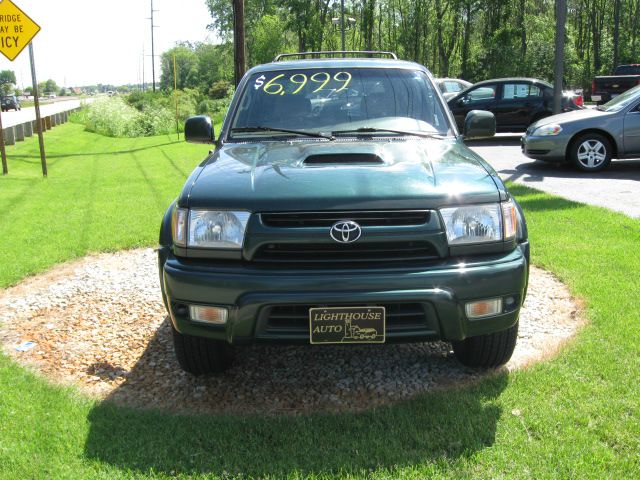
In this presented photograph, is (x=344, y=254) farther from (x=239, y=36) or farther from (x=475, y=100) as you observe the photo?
(x=239, y=36)

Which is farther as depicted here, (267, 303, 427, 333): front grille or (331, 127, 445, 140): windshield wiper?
(331, 127, 445, 140): windshield wiper

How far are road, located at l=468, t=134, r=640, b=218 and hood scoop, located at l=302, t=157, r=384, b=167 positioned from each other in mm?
5406

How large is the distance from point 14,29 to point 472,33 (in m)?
43.7

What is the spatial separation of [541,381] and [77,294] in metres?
3.72

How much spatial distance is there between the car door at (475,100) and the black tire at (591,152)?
5189 millimetres

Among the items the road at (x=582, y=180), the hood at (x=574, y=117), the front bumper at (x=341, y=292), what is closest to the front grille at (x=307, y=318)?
the front bumper at (x=341, y=292)

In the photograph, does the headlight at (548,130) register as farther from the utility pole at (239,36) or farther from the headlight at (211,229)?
the headlight at (211,229)

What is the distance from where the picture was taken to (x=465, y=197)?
2969 millimetres

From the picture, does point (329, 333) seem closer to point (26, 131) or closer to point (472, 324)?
point (472, 324)

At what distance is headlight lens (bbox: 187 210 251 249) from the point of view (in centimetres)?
294

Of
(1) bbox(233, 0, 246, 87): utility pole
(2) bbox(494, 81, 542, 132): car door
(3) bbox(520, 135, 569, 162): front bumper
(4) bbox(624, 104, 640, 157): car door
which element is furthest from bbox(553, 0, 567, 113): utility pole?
(1) bbox(233, 0, 246, 87): utility pole

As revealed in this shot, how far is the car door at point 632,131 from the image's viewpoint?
34.8 ft

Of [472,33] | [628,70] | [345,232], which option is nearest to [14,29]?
[345,232]

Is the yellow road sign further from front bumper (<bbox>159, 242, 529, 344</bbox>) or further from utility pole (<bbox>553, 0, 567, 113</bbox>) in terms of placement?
front bumper (<bbox>159, 242, 529, 344</bbox>)
